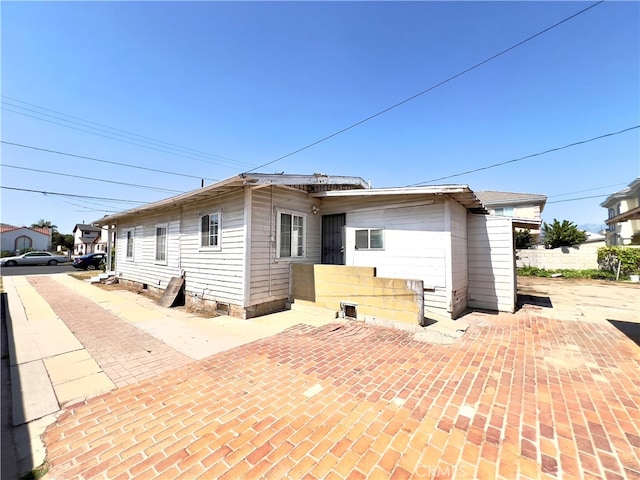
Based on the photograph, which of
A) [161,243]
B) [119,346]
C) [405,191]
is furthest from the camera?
[161,243]

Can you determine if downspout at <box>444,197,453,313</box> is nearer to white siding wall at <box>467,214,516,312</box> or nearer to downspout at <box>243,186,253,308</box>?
white siding wall at <box>467,214,516,312</box>

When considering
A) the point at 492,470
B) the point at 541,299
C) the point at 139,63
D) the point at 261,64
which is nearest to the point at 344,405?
the point at 492,470

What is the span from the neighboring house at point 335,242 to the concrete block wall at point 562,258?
14.2 metres

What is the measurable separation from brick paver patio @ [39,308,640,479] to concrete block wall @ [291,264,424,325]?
124 centimetres

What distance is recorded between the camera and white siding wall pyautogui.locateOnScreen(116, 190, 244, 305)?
6801 millimetres

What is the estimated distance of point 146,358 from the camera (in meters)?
4.19

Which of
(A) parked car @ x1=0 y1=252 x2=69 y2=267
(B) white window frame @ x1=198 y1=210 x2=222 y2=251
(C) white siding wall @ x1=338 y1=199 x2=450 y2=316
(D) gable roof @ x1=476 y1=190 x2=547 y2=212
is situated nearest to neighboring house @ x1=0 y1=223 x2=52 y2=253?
(A) parked car @ x1=0 y1=252 x2=69 y2=267

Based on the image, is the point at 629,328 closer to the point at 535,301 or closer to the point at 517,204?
the point at 535,301

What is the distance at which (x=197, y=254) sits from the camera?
8.14 metres

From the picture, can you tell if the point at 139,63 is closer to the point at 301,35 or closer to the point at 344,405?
the point at 301,35

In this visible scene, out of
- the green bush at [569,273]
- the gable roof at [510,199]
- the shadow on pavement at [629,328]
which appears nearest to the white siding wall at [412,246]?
the shadow on pavement at [629,328]

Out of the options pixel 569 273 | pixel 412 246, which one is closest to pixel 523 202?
pixel 569 273

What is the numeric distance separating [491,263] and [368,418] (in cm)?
686

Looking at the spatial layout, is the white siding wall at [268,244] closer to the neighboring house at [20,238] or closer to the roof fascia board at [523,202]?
the roof fascia board at [523,202]
